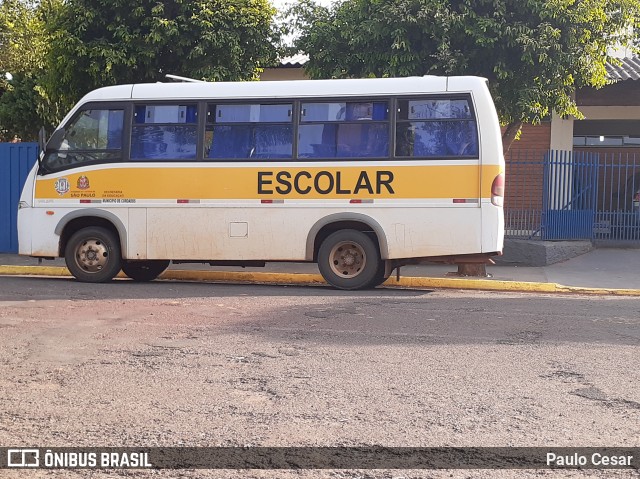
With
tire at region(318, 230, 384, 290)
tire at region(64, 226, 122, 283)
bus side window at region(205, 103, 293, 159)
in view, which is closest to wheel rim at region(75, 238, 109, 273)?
tire at region(64, 226, 122, 283)

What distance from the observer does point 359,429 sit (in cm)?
490

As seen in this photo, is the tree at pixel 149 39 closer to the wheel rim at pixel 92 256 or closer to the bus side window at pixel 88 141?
the bus side window at pixel 88 141

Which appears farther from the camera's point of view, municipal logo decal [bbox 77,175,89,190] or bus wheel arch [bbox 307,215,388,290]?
municipal logo decal [bbox 77,175,89,190]

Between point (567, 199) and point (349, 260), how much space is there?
6276mm

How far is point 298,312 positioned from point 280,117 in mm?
3839

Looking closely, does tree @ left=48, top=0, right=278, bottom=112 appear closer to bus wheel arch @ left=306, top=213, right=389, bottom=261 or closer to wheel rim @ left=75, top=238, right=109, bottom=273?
wheel rim @ left=75, top=238, right=109, bottom=273

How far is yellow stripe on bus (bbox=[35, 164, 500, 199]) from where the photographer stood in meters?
11.7

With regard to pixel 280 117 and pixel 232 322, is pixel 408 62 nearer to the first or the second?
pixel 280 117

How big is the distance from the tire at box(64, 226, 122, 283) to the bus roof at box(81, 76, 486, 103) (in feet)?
6.55

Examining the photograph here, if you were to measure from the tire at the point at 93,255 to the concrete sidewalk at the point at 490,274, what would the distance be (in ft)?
5.74

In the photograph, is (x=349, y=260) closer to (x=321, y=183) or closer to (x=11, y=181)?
(x=321, y=183)

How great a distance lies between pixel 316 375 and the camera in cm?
626

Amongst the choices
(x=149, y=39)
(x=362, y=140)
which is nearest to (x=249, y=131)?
(x=362, y=140)

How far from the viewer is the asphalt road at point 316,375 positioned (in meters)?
4.80
